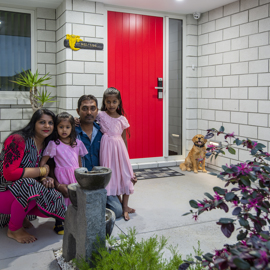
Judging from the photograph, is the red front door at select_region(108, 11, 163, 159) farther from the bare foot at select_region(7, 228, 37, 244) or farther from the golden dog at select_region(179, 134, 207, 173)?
the bare foot at select_region(7, 228, 37, 244)

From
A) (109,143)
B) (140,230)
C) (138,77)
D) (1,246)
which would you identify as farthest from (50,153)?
(138,77)

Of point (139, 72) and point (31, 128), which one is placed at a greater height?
point (139, 72)

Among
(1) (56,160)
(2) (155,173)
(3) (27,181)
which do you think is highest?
(1) (56,160)

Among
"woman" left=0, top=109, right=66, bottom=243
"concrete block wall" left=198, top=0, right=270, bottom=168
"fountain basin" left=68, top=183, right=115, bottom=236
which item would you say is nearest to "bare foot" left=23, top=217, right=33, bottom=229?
"woman" left=0, top=109, right=66, bottom=243

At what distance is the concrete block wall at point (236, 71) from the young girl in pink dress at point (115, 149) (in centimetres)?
192

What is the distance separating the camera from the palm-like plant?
13.4ft

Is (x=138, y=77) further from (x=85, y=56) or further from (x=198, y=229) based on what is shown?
(x=198, y=229)

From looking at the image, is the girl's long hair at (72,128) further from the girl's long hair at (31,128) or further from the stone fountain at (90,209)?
the stone fountain at (90,209)

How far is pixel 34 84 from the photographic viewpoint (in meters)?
4.12

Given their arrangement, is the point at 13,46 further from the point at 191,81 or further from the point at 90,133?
the point at 191,81

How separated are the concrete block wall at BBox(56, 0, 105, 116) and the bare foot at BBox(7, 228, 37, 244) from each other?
2105 millimetres

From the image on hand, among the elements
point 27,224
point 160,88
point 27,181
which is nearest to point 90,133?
point 27,181

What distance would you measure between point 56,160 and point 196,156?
2.41 meters

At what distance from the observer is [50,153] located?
2.42m
